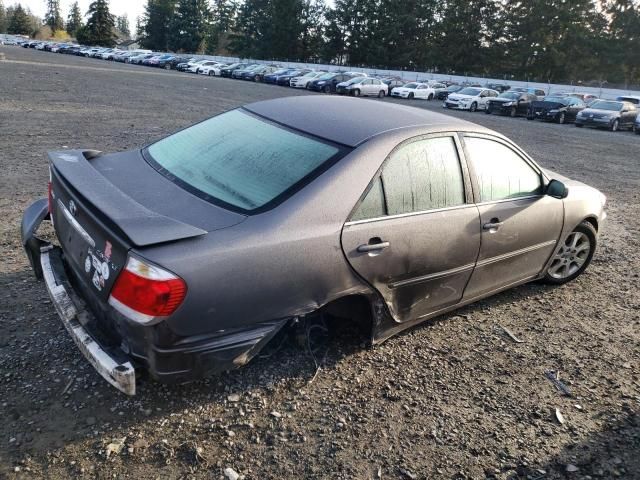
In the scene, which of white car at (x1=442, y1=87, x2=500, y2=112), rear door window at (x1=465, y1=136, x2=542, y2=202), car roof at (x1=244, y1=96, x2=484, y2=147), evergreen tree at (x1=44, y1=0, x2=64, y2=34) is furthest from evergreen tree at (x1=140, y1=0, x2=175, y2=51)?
rear door window at (x1=465, y1=136, x2=542, y2=202)

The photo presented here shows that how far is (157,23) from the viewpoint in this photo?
89.1 metres

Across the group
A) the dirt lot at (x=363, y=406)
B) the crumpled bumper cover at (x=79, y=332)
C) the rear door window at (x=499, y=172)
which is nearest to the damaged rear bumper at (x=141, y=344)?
the crumpled bumper cover at (x=79, y=332)

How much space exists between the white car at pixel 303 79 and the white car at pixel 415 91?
5.64 meters

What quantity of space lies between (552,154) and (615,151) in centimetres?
380

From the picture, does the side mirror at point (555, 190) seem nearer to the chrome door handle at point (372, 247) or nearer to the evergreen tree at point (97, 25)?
the chrome door handle at point (372, 247)

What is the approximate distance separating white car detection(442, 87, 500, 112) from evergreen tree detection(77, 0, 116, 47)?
81.2m

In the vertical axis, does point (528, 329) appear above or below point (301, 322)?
below

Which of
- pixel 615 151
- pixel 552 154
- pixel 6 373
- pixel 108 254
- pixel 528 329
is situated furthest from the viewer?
pixel 615 151

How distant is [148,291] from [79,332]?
585 millimetres

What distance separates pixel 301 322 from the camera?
3.14 meters

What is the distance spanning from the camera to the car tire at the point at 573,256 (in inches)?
181

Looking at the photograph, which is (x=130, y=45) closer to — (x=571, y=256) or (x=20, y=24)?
(x=20, y=24)

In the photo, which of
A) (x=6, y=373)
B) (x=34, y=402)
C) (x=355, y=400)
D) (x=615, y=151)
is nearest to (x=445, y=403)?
(x=355, y=400)

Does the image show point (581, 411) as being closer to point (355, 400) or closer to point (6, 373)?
point (355, 400)
